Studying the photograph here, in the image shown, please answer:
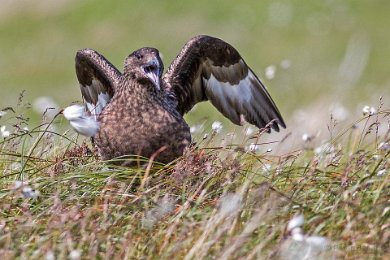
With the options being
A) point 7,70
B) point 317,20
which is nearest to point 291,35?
point 317,20

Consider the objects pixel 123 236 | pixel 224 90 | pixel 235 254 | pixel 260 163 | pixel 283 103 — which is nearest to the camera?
pixel 235 254

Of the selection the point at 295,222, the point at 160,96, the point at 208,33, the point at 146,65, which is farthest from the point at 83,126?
the point at 208,33

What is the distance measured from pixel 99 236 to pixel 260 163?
1518 mm

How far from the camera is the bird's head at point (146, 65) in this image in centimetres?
708

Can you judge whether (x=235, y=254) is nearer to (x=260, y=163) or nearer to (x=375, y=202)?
(x=375, y=202)

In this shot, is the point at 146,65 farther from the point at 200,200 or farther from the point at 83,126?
the point at 200,200

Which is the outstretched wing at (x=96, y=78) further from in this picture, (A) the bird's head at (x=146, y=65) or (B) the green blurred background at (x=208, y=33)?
(B) the green blurred background at (x=208, y=33)

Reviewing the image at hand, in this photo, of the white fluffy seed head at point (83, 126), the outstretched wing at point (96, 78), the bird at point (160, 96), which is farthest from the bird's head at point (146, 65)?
the white fluffy seed head at point (83, 126)

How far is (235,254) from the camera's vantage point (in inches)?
186

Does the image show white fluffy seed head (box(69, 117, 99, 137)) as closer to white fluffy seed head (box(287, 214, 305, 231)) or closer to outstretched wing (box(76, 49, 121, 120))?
white fluffy seed head (box(287, 214, 305, 231))

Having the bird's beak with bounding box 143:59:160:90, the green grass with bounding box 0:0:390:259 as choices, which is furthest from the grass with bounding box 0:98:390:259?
the bird's beak with bounding box 143:59:160:90

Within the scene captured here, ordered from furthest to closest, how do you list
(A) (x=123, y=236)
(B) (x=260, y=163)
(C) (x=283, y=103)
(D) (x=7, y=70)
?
(D) (x=7, y=70) < (C) (x=283, y=103) < (B) (x=260, y=163) < (A) (x=123, y=236)

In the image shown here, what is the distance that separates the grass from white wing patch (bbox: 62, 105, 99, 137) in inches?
8.5

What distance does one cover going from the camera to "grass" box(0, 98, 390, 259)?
484 cm
